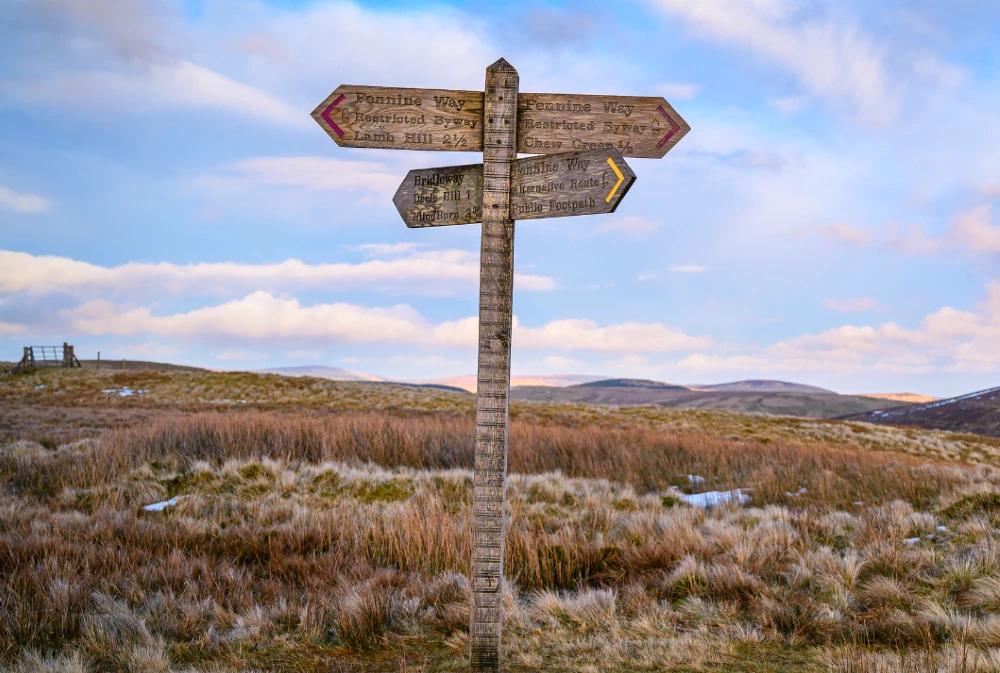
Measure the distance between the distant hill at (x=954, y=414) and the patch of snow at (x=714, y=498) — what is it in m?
41.9

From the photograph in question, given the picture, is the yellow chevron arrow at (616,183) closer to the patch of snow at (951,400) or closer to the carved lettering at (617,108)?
the carved lettering at (617,108)

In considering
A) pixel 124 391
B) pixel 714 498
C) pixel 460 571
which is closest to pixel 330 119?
pixel 460 571

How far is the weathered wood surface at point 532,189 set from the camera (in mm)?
3270

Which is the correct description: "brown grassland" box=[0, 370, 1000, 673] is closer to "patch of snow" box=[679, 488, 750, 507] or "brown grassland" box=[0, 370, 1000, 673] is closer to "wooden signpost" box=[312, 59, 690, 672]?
"patch of snow" box=[679, 488, 750, 507]

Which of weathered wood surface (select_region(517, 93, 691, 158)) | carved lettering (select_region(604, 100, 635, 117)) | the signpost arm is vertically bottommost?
the signpost arm

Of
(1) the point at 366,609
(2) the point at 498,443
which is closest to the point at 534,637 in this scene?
(1) the point at 366,609

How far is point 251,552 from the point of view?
19.0 ft

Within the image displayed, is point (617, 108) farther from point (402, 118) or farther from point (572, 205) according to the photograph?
point (402, 118)

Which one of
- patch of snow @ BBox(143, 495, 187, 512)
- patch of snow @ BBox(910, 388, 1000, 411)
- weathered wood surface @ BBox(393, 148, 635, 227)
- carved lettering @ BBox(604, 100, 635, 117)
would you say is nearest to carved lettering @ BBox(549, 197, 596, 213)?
weathered wood surface @ BBox(393, 148, 635, 227)

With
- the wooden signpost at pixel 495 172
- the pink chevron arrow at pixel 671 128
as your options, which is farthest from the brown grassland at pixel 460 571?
the pink chevron arrow at pixel 671 128

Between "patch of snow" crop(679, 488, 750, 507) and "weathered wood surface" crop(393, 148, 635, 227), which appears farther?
"patch of snow" crop(679, 488, 750, 507)

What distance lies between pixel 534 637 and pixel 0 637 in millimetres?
3508

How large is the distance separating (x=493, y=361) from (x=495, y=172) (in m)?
1.12

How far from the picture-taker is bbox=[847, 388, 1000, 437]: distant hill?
45.3 m
